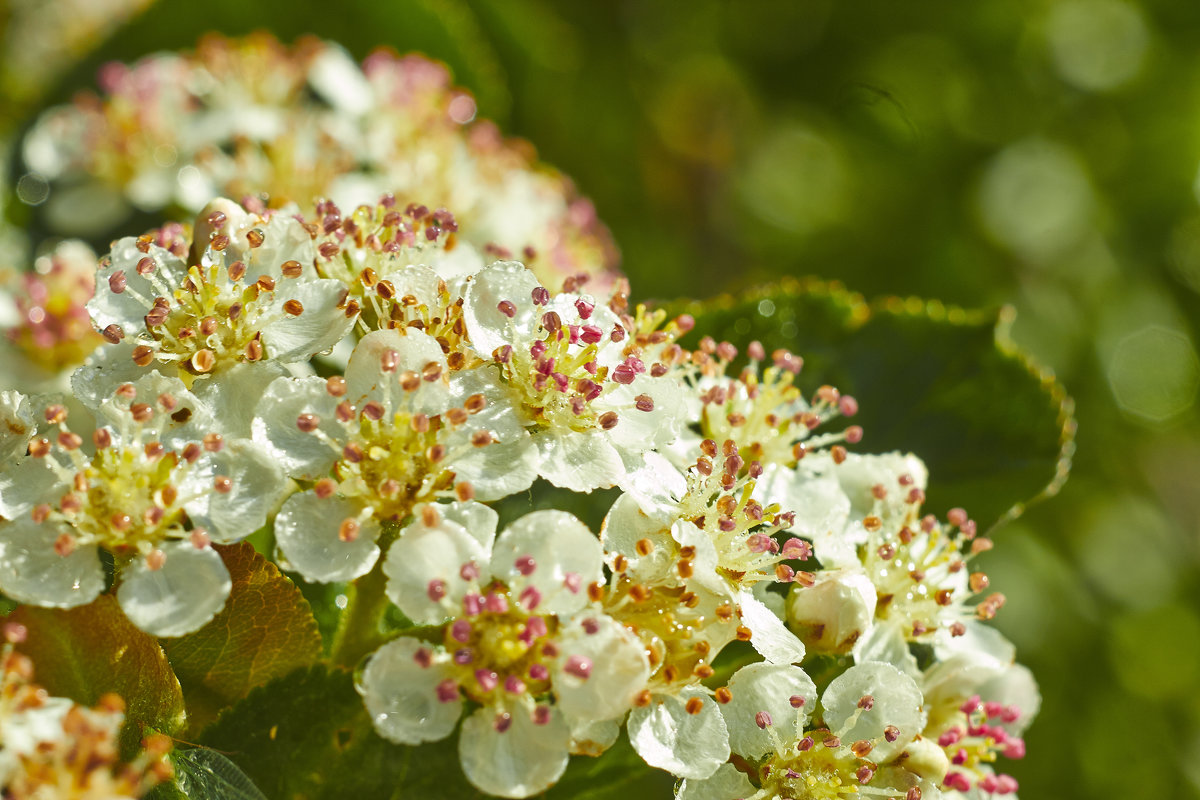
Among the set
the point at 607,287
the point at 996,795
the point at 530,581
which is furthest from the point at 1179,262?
the point at 530,581

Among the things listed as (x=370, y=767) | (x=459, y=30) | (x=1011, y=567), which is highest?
(x=459, y=30)

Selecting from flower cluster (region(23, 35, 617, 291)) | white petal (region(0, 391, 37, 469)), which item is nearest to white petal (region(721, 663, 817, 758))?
white petal (region(0, 391, 37, 469))

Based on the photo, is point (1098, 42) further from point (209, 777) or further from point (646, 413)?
point (209, 777)

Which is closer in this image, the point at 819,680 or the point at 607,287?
the point at 819,680

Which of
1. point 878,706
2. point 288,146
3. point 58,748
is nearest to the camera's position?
point 58,748

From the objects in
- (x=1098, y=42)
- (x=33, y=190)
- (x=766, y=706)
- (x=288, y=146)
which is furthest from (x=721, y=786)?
(x=1098, y=42)

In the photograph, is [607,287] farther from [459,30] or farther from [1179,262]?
[1179,262]
